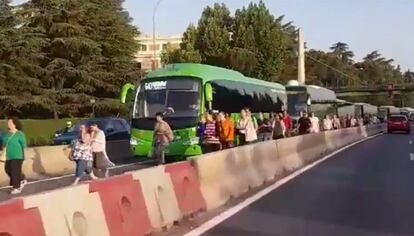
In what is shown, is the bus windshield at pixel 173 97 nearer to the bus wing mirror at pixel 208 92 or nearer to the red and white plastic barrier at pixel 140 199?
the bus wing mirror at pixel 208 92

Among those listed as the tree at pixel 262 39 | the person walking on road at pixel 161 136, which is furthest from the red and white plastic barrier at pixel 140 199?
the tree at pixel 262 39

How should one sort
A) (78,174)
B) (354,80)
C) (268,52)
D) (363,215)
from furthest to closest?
(354,80) < (268,52) < (78,174) < (363,215)

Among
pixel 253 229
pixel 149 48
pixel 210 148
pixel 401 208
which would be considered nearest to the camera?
pixel 253 229

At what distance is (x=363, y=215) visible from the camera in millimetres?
11523

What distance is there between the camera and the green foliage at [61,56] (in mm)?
49062

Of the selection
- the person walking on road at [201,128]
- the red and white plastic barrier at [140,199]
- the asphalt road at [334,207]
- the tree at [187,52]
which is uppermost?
the tree at [187,52]

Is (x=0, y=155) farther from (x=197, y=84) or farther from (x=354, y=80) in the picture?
(x=354, y=80)

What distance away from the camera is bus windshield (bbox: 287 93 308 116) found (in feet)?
151

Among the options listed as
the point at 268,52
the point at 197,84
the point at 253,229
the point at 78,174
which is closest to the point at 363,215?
the point at 253,229

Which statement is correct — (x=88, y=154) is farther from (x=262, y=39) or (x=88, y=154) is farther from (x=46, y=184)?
(x=262, y=39)

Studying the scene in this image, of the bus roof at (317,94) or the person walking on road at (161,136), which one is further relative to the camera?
the bus roof at (317,94)

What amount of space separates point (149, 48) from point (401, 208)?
511 feet

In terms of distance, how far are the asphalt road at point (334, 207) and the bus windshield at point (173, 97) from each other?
591cm

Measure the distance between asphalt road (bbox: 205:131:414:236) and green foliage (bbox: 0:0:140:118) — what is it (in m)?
33.1
